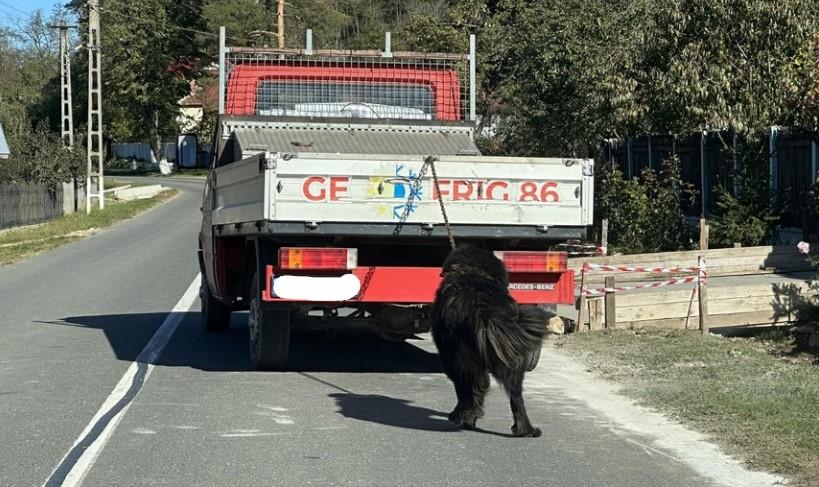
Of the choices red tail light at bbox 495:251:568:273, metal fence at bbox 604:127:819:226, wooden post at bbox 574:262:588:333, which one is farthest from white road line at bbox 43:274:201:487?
metal fence at bbox 604:127:819:226

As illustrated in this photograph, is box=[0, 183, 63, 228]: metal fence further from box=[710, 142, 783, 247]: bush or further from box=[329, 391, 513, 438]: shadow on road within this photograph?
box=[329, 391, 513, 438]: shadow on road

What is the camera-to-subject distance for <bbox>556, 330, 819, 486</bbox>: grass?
25.4 ft

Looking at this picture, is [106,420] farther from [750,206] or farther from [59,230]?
[59,230]

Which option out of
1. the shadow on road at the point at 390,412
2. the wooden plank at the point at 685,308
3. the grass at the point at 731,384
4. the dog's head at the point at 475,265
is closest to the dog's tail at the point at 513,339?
the dog's head at the point at 475,265

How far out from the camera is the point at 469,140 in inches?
476

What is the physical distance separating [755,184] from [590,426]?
11832 mm

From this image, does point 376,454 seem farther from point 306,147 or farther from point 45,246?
point 45,246

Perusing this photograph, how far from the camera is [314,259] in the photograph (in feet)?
31.0

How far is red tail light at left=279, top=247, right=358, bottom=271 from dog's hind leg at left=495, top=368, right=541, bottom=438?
212 cm

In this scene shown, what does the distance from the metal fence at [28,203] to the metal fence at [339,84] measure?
27581mm

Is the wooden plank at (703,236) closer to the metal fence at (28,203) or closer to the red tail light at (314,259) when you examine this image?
the red tail light at (314,259)

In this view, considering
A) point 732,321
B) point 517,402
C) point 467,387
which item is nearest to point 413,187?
point 467,387

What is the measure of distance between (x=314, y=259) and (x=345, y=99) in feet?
11.7

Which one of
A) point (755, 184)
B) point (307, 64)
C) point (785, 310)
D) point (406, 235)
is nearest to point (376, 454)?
point (406, 235)
